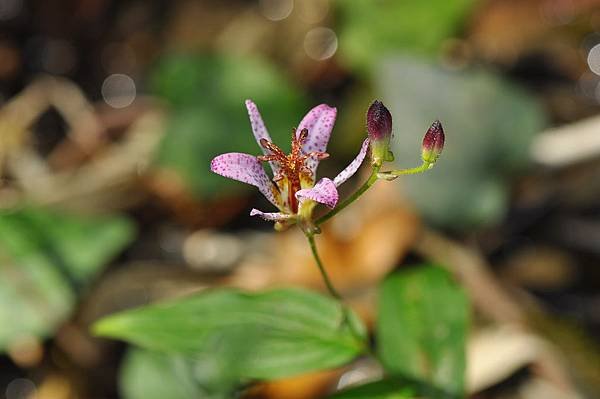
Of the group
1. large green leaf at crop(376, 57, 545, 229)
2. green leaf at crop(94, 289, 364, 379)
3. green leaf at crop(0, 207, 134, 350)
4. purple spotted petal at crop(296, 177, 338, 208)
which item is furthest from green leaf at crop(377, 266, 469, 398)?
green leaf at crop(0, 207, 134, 350)

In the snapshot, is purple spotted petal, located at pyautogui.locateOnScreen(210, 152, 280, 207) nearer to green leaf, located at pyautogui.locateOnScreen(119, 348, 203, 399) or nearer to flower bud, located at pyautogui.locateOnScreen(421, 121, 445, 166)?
flower bud, located at pyautogui.locateOnScreen(421, 121, 445, 166)

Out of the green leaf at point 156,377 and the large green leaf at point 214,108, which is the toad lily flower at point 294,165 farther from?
the large green leaf at point 214,108

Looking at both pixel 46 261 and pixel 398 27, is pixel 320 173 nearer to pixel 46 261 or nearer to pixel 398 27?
pixel 398 27

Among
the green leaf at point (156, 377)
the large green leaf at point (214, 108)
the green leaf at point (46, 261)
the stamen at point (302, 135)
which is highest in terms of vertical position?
the large green leaf at point (214, 108)

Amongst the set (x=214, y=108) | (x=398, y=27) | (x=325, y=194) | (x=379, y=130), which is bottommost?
(x=325, y=194)

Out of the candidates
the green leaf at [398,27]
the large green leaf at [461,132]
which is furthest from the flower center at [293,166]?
the green leaf at [398,27]

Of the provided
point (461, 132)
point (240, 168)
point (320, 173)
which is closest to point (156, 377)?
point (240, 168)

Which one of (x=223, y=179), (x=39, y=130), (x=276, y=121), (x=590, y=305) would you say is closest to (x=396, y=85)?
(x=276, y=121)
